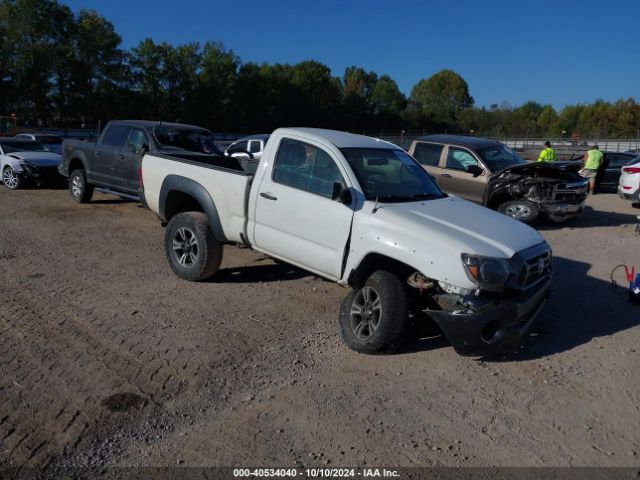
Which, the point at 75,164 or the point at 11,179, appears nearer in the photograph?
the point at 75,164

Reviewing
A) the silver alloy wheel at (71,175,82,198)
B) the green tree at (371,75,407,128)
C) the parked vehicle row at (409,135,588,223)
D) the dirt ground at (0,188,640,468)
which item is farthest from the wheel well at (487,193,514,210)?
the green tree at (371,75,407,128)

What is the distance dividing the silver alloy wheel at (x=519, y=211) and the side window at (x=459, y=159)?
1.18 meters

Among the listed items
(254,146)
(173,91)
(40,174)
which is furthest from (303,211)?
(173,91)

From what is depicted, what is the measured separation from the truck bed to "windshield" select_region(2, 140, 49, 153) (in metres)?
10.5

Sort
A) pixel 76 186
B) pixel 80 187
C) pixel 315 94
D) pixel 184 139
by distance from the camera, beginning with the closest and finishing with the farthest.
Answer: pixel 184 139 < pixel 80 187 < pixel 76 186 < pixel 315 94

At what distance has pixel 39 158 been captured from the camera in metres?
15.0

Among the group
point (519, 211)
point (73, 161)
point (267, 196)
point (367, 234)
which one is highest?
point (267, 196)

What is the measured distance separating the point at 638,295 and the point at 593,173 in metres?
12.2

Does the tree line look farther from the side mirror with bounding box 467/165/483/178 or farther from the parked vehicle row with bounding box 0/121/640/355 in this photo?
the parked vehicle row with bounding box 0/121/640/355

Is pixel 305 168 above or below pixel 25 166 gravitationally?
above

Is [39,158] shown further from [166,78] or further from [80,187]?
[166,78]

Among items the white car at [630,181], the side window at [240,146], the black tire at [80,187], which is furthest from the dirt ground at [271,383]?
the side window at [240,146]

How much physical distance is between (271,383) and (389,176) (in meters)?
2.44

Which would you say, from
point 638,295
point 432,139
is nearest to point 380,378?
point 638,295
